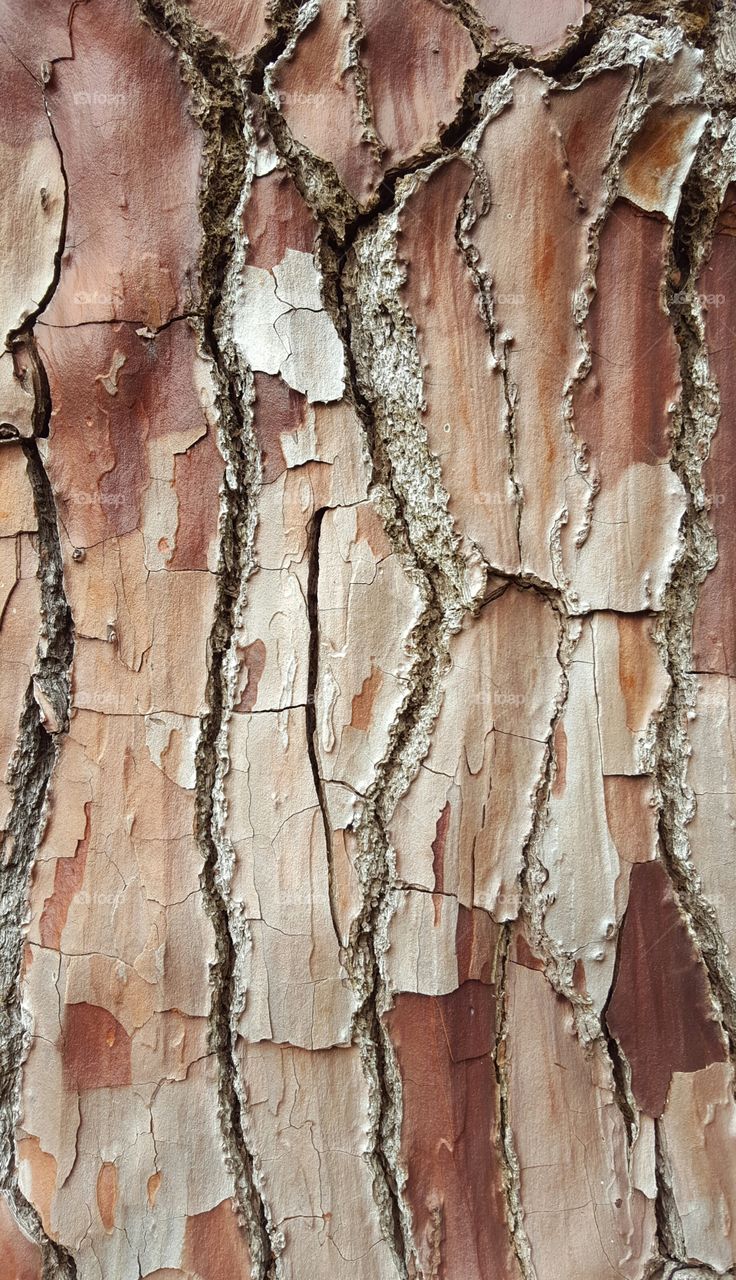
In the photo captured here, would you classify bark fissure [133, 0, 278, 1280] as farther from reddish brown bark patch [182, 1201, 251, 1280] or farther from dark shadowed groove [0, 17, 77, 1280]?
dark shadowed groove [0, 17, 77, 1280]

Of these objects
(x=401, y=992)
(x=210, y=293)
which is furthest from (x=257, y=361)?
(x=401, y=992)

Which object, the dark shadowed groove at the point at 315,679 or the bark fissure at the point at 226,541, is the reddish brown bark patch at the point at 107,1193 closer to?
the bark fissure at the point at 226,541

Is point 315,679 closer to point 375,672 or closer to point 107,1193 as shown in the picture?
point 375,672

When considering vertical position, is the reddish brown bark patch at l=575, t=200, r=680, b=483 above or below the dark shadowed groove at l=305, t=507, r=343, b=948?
above

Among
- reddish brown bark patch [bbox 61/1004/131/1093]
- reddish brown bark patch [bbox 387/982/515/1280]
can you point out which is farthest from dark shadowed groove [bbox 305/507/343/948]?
reddish brown bark patch [bbox 61/1004/131/1093]

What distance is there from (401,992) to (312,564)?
39 cm

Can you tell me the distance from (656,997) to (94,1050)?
0.50 metres

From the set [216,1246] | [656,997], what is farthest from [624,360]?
[216,1246]

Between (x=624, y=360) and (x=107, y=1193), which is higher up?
(x=624, y=360)

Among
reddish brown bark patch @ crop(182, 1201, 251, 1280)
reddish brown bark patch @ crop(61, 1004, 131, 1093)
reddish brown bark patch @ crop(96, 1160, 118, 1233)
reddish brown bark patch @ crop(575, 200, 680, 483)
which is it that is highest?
reddish brown bark patch @ crop(575, 200, 680, 483)

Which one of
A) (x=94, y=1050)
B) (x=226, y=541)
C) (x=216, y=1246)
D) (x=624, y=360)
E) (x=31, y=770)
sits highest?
(x=624, y=360)

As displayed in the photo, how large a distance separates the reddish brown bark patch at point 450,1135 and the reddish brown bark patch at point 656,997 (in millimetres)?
126

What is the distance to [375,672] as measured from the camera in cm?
68

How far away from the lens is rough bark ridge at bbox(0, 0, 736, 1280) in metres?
0.67
